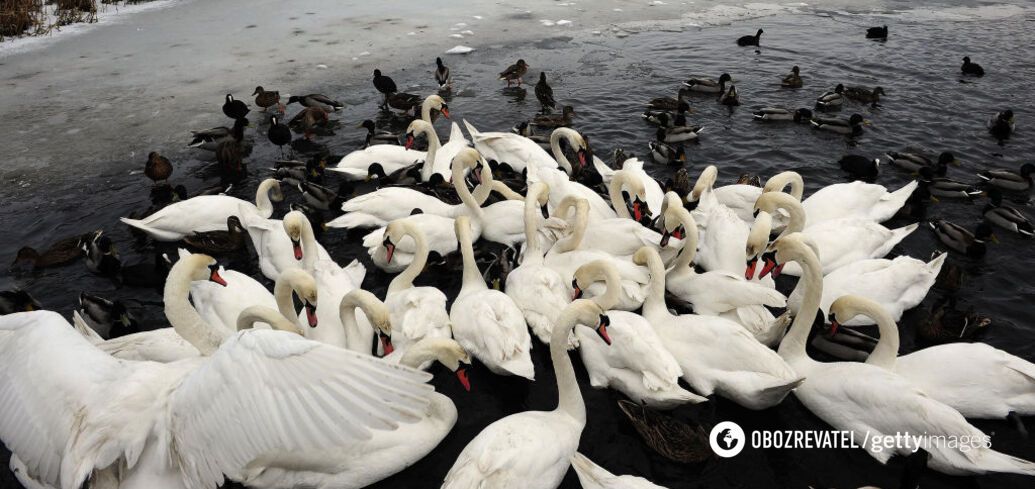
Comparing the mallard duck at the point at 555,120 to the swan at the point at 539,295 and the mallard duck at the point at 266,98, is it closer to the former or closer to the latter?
the mallard duck at the point at 266,98

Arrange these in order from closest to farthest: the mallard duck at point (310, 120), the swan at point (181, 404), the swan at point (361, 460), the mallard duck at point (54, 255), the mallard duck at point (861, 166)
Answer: the swan at point (181, 404) < the swan at point (361, 460) < the mallard duck at point (54, 255) < the mallard duck at point (861, 166) < the mallard duck at point (310, 120)

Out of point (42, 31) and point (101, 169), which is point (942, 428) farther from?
point (42, 31)

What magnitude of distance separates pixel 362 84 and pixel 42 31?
1111 centimetres

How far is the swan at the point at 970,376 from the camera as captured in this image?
5469mm

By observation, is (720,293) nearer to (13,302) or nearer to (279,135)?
(13,302)

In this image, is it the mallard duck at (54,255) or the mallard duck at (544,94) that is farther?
the mallard duck at (544,94)

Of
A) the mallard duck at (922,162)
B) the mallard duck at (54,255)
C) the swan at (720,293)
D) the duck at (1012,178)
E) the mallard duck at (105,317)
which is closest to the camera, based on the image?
the swan at (720,293)

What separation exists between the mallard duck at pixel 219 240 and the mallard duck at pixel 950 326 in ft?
27.6

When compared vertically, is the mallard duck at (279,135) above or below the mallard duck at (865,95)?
above

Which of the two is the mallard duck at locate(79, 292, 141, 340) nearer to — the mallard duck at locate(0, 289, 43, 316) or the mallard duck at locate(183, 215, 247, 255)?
the mallard duck at locate(0, 289, 43, 316)

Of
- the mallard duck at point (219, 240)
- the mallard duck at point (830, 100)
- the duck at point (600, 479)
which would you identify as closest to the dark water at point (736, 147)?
the mallard duck at point (830, 100)

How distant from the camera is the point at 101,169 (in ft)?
37.0

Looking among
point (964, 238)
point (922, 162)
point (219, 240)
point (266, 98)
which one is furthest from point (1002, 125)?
point (266, 98)

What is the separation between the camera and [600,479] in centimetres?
467
